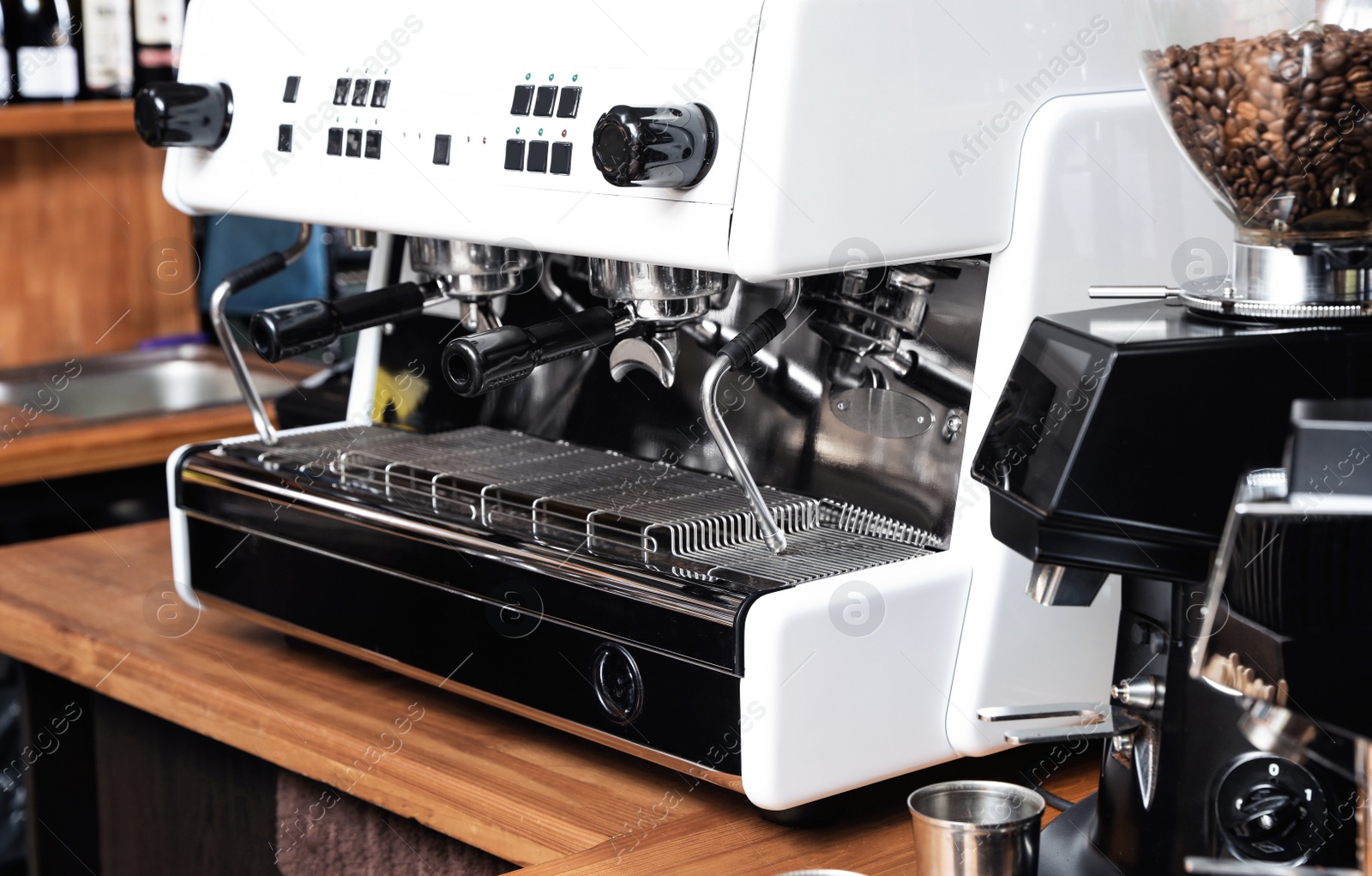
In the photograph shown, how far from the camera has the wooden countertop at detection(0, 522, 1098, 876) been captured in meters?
0.80

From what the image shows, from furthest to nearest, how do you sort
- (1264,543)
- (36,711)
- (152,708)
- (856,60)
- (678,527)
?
(36,711) < (152,708) < (678,527) < (856,60) < (1264,543)

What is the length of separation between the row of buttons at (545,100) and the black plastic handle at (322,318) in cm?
20

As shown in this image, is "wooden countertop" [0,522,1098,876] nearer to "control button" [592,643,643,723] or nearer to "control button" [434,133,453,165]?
"control button" [592,643,643,723]

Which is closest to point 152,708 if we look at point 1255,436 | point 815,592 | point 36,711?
point 36,711

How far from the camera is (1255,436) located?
597 mm

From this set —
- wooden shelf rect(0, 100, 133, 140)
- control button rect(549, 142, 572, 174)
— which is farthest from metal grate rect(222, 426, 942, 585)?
wooden shelf rect(0, 100, 133, 140)

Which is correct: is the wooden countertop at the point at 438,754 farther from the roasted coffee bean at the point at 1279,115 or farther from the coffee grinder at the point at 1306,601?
the roasted coffee bean at the point at 1279,115

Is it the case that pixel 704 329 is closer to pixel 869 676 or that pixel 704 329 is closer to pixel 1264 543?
pixel 869 676

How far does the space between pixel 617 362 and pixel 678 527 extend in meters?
0.14

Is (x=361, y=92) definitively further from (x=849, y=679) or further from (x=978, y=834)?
(x=978, y=834)

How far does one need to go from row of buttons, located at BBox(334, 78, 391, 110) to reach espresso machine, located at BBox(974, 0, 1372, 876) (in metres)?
0.46

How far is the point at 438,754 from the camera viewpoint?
0.93m

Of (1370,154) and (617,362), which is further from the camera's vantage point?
(617,362)

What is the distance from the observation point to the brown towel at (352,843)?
920 mm
